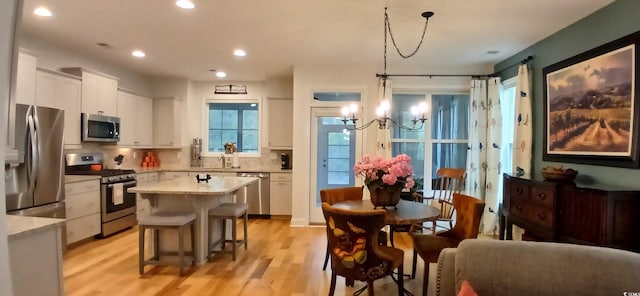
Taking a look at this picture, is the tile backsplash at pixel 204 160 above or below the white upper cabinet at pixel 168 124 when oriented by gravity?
below

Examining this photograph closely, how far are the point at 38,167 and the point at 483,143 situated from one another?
18.4 feet

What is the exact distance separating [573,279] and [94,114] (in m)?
5.52

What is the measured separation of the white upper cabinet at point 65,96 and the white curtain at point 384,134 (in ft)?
13.7

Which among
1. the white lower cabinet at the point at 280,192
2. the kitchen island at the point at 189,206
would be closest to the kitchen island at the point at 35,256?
the kitchen island at the point at 189,206

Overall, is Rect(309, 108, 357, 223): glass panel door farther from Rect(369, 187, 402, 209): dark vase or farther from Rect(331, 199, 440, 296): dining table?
Rect(369, 187, 402, 209): dark vase

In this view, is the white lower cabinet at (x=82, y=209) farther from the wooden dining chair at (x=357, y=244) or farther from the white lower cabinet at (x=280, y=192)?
the wooden dining chair at (x=357, y=244)

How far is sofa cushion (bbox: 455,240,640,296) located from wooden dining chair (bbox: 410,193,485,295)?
1.36 metres

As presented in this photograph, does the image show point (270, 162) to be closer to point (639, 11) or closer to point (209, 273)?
point (209, 273)

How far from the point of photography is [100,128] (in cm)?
499

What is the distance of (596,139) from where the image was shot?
312 centimetres

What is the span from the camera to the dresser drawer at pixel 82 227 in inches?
164

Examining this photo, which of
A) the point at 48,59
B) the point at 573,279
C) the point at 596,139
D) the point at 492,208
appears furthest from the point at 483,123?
the point at 48,59

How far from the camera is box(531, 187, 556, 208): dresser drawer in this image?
296 centimetres

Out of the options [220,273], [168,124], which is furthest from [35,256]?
[168,124]
